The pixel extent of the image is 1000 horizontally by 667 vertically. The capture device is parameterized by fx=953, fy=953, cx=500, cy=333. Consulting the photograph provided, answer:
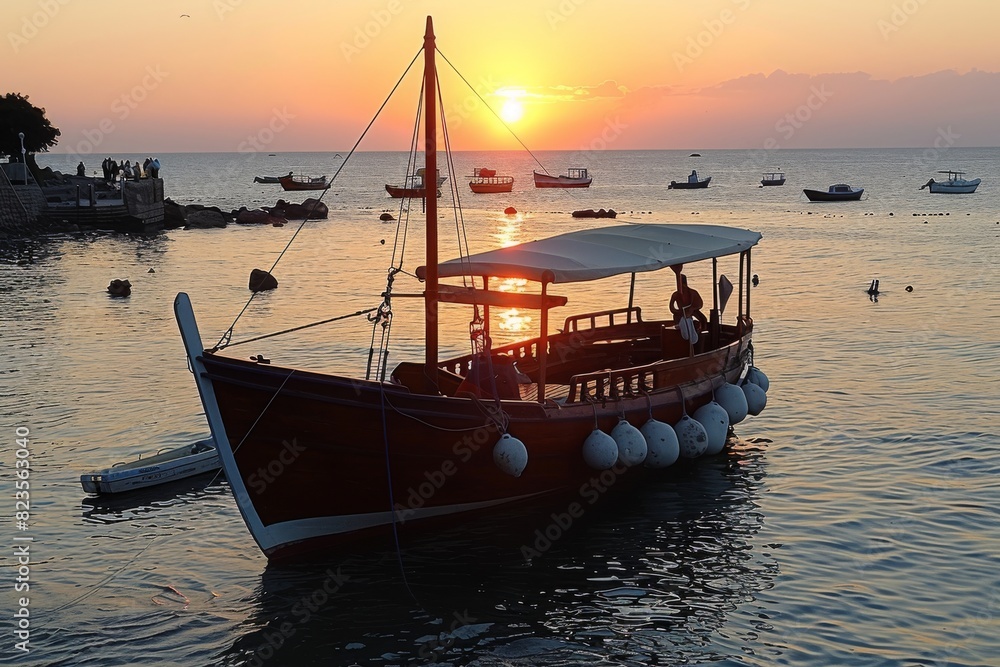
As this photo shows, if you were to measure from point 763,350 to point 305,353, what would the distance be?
460 inches

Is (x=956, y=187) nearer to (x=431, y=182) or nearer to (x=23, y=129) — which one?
(x=23, y=129)

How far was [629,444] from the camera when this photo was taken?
41.6 ft

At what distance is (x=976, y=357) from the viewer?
75.2 feet

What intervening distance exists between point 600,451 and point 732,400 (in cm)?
347

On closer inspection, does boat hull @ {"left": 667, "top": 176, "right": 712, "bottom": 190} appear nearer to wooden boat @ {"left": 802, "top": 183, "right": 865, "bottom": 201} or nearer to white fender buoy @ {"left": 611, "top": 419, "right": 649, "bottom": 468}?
wooden boat @ {"left": 802, "top": 183, "right": 865, "bottom": 201}

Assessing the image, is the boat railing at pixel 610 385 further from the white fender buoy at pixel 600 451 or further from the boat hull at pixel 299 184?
the boat hull at pixel 299 184

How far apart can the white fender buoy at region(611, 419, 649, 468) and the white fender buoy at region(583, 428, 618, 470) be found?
21 cm

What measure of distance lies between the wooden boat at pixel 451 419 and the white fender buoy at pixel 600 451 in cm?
2

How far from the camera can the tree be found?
2336 inches

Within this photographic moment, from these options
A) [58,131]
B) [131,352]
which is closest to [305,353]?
[131,352]

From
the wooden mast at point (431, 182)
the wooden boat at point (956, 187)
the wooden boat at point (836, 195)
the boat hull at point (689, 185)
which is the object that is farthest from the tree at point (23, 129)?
the wooden boat at point (956, 187)

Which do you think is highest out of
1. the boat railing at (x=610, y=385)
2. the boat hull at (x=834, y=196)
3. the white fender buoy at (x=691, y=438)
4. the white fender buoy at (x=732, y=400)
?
the boat hull at (x=834, y=196)

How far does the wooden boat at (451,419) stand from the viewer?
34.5 feet

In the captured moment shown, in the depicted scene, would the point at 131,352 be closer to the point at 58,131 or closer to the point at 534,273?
the point at 534,273
